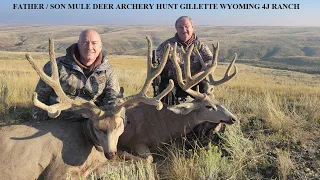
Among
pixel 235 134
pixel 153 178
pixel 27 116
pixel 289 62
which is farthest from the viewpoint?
pixel 289 62

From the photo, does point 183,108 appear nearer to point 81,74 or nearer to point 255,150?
point 255,150

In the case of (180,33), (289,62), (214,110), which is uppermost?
(180,33)

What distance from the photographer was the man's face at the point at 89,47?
17.5 ft

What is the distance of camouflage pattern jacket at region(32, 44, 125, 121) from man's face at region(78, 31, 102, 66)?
5.9 inches

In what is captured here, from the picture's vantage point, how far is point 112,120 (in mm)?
4422

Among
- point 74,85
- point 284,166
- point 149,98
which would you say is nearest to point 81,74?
point 74,85

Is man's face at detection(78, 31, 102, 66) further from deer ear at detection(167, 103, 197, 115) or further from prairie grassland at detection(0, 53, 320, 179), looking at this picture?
prairie grassland at detection(0, 53, 320, 179)

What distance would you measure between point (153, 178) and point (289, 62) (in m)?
51.9

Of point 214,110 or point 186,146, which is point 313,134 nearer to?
point 214,110

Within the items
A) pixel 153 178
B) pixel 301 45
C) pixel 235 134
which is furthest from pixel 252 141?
pixel 301 45

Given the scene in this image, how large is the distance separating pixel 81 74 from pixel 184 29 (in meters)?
2.55

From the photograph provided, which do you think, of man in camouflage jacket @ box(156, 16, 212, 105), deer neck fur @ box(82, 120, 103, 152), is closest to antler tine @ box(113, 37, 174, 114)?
deer neck fur @ box(82, 120, 103, 152)

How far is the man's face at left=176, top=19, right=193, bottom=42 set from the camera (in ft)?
23.6

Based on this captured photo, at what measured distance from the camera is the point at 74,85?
5.45m
